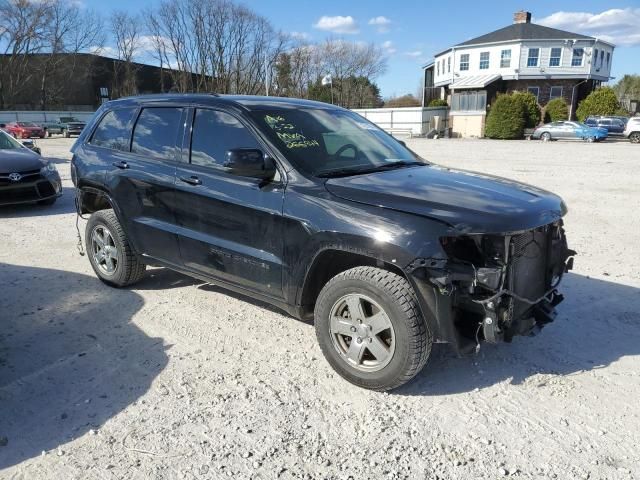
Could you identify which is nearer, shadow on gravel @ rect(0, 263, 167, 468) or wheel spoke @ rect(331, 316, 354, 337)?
shadow on gravel @ rect(0, 263, 167, 468)

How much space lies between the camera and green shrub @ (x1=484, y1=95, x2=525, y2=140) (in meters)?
36.9

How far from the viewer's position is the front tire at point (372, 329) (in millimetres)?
3117

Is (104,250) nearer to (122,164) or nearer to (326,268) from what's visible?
(122,164)

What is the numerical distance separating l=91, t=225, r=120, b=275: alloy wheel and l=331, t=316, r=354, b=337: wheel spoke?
104 inches

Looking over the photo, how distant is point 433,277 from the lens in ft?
9.68

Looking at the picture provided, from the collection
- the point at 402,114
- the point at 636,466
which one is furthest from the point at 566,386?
the point at 402,114

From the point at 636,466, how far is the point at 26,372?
12.7 ft

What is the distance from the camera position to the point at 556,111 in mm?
41156

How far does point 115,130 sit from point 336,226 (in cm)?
290

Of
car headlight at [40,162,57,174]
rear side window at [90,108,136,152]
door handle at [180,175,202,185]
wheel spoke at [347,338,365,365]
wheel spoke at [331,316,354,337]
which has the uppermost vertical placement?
rear side window at [90,108,136,152]

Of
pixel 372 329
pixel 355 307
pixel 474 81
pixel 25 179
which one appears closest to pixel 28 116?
pixel 474 81

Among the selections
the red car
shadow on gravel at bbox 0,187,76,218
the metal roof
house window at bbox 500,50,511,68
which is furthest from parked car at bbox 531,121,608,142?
the red car

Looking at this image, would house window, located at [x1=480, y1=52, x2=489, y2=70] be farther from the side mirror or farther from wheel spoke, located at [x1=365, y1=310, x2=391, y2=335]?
wheel spoke, located at [x1=365, y1=310, x2=391, y2=335]

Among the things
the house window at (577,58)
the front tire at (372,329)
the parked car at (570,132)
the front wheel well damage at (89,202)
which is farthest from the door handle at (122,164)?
the house window at (577,58)
